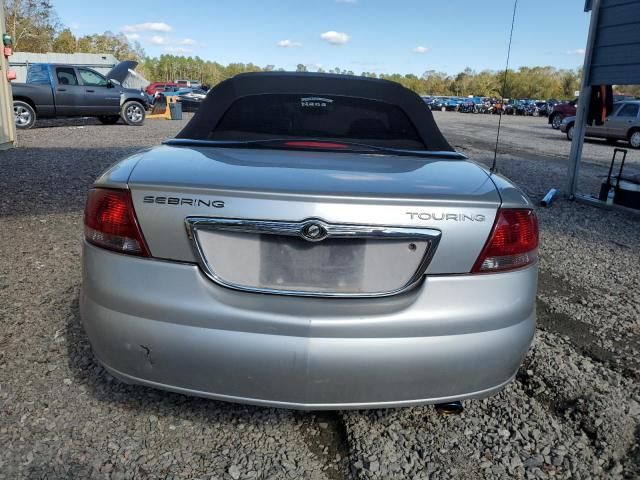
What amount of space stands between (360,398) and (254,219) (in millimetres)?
715

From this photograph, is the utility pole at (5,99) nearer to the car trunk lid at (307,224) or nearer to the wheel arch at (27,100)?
the wheel arch at (27,100)

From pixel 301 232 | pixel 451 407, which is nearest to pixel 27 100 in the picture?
pixel 301 232

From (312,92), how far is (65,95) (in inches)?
649

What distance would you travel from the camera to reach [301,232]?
1729 mm

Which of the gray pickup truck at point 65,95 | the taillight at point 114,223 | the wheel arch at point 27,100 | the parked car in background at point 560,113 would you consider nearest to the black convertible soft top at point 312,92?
the taillight at point 114,223

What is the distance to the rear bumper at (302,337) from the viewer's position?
5.75ft

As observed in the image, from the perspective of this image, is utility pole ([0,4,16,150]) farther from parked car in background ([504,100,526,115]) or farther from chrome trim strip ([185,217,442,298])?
parked car in background ([504,100,526,115])

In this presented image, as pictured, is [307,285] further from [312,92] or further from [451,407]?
[312,92]

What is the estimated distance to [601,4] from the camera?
7.45 m

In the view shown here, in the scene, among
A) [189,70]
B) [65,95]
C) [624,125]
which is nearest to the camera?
[65,95]

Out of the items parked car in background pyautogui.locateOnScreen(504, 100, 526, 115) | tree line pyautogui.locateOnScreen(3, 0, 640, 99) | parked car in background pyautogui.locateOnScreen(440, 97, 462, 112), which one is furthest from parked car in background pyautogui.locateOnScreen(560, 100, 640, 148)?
parked car in background pyautogui.locateOnScreen(440, 97, 462, 112)

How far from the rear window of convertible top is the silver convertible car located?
0.89 m

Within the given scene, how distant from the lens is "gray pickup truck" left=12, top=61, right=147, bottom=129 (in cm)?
1620

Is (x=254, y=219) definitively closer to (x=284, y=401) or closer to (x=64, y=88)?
(x=284, y=401)
